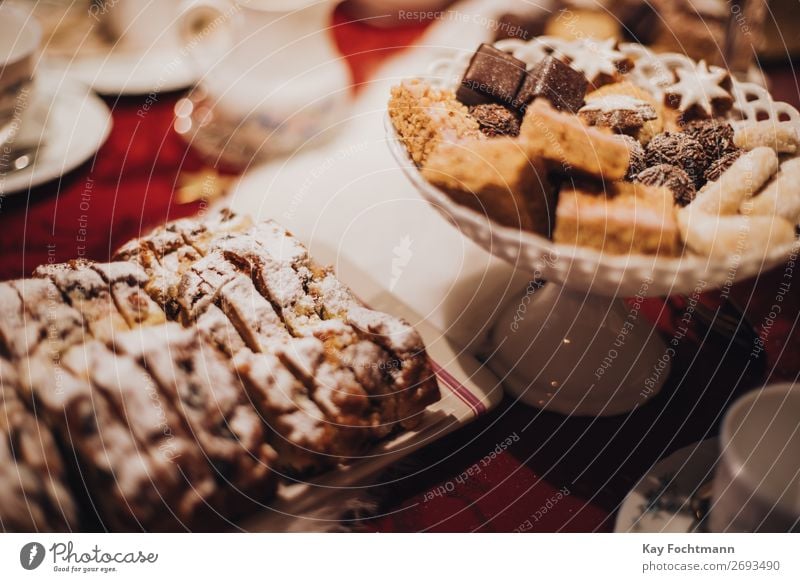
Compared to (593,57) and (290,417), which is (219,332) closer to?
(290,417)

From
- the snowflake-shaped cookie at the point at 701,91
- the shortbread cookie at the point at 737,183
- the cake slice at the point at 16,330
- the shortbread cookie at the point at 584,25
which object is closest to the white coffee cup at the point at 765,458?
the shortbread cookie at the point at 737,183

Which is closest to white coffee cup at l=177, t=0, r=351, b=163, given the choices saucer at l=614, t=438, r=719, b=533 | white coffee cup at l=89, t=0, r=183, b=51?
white coffee cup at l=89, t=0, r=183, b=51

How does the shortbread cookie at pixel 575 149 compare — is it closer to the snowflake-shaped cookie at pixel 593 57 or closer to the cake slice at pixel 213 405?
the snowflake-shaped cookie at pixel 593 57

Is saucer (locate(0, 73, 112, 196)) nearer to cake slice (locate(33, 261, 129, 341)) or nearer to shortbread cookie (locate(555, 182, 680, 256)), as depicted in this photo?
cake slice (locate(33, 261, 129, 341))

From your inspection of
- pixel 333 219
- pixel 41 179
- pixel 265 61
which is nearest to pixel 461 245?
pixel 333 219

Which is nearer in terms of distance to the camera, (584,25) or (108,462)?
(108,462)

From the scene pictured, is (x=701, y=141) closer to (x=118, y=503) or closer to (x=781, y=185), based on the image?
(x=781, y=185)

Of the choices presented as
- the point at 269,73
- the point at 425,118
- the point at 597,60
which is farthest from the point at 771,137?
the point at 269,73
